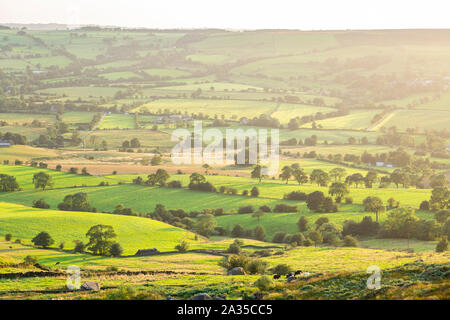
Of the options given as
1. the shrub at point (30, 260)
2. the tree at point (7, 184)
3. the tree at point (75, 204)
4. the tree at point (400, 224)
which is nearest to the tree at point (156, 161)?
the tree at point (7, 184)

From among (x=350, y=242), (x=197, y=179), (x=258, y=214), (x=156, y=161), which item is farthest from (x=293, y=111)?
(x=350, y=242)

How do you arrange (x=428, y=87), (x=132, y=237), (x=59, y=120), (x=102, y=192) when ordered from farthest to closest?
(x=428, y=87) < (x=59, y=120) < (x=102, y=192) < (x=132, y=237)

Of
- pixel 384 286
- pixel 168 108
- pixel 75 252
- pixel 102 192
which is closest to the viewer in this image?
pixel 384 286

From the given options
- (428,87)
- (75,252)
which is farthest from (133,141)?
(428,87)

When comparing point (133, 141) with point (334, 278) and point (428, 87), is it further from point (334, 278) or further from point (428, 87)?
point (428, 87)

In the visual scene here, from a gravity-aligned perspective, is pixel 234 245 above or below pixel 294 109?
below

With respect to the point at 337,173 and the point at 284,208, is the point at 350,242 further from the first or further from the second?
the point at 337,173
